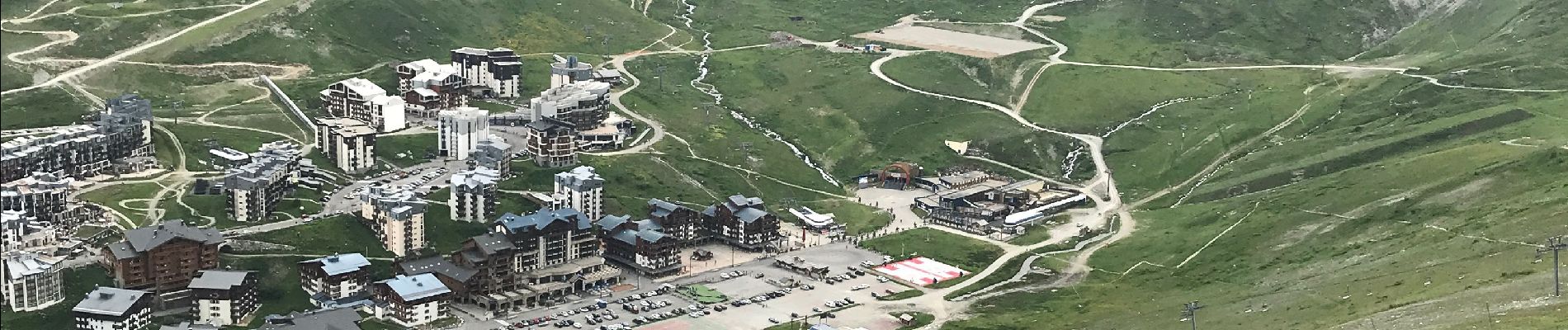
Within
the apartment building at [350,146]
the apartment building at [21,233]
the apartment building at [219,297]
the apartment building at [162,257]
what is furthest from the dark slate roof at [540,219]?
the apartment building at [21,233]

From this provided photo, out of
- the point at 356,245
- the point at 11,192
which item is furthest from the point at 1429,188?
the point at 11,192

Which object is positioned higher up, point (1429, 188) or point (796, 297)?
point (1429, 188)

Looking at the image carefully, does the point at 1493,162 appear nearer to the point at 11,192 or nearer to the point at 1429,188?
the point at 1429,188

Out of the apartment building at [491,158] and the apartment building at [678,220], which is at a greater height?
the apartment building at [491,158]

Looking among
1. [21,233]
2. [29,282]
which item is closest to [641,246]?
[21,233]

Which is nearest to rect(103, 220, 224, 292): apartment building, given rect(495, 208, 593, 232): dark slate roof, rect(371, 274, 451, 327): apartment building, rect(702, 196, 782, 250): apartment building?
rect(371, 274, 451, 327): apartment building

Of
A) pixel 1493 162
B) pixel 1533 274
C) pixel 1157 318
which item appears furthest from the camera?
pixel 1493 162

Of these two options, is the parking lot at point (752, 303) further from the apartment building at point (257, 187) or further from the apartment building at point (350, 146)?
the apartment building at point (350, 146)
